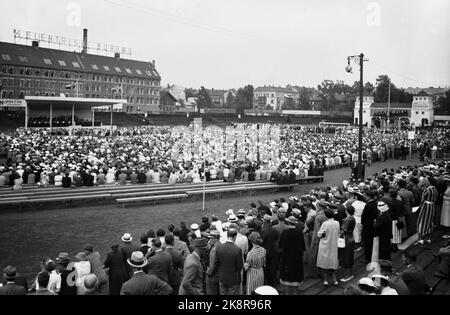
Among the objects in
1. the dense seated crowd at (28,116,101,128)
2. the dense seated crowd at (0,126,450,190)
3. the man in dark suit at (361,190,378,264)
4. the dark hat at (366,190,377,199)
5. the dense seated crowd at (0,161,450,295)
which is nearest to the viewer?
the dense seated crowd at (0,161,450,295)

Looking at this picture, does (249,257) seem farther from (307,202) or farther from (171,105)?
(171,105)

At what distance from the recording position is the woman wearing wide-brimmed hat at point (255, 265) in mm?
7434

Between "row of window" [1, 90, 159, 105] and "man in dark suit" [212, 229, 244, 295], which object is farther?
"row of window" [1, 90, 159, 105]

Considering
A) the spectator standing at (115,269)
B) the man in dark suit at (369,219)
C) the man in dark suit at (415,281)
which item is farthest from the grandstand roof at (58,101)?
the man in dark suit at (415,281)

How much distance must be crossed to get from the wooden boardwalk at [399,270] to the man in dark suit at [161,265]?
99.3 inches

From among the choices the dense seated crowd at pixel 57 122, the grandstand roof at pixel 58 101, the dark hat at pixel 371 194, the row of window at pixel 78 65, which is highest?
the row of window at pixel 78 65

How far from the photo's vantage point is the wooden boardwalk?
819 centimetres

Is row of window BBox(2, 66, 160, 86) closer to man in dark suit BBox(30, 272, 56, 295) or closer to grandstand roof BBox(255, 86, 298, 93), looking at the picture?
grandstand roof BBox(255, 86, 298, 93)

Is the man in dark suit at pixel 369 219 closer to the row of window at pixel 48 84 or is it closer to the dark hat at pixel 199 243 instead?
the dark hat at pixel 199 243

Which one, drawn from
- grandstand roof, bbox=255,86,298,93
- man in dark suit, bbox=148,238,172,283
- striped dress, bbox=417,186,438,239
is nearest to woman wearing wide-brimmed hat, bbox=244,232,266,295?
man in dark suit, bbox=148,238,172,283

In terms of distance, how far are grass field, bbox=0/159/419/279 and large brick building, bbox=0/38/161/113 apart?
4749 cm

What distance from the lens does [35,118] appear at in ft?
157
